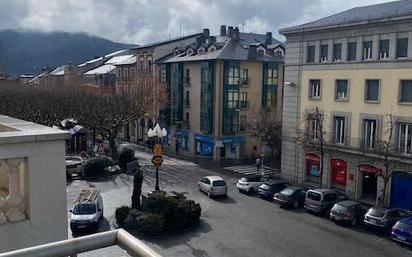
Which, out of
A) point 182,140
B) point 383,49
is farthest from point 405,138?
point 182,140

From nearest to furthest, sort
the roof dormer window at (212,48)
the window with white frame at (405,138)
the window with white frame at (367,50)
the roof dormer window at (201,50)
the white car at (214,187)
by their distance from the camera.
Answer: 1. the window with white frame at (405,138)
2. the window with white frame at (367,50)
3. the white car at (214,187)
4. the roof dormer window at (212,48)
5. the roof dormer window at (201,50)

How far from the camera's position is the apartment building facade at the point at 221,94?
46688 mm

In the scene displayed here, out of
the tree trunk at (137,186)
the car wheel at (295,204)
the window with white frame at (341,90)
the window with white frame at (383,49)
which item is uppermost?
the window with white frame at (383,49)

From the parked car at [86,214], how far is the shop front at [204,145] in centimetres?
2381

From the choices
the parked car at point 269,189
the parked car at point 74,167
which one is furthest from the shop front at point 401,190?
the parked car at point 74,167

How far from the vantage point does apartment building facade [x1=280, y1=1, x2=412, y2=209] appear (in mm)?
27312

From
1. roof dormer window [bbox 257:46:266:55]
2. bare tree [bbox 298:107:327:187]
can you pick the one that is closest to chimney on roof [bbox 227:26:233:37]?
roof dormer window [bbox 257:46:266:55]

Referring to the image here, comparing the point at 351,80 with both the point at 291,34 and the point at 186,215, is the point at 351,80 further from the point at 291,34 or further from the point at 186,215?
the point at 186,215

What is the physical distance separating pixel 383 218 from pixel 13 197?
21.7 m

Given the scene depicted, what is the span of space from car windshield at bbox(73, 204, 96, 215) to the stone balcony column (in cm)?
1860

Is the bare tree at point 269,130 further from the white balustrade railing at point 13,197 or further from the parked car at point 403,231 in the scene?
the white balustrade railing at point 13,197

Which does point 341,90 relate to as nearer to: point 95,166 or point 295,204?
point 295,204

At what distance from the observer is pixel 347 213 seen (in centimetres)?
2397

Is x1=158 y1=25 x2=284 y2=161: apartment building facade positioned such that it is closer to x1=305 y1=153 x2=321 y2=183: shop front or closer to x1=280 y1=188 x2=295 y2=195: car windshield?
x1=305 y1=153 x2=321 y2=183: shop front
